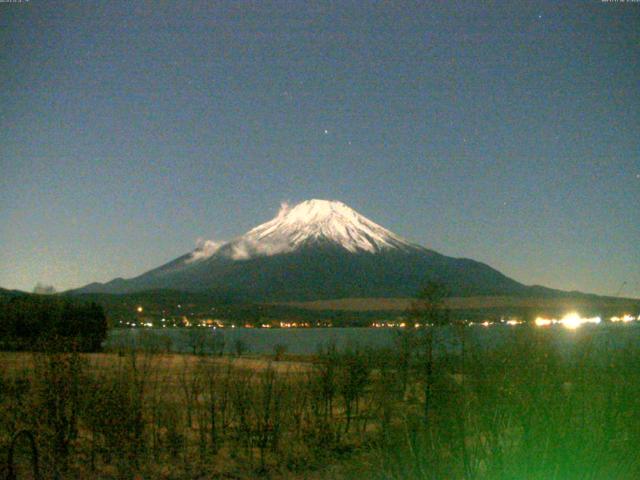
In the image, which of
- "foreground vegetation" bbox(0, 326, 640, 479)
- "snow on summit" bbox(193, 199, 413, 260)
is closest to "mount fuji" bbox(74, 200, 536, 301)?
"snow on summit" bbox(193, 199, 413, 260)

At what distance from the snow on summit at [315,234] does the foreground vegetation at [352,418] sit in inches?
5774

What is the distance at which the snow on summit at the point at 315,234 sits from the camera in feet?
539

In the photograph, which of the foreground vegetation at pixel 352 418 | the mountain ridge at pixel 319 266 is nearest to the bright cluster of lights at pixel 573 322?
the foreground vegetation at pixel 352 418

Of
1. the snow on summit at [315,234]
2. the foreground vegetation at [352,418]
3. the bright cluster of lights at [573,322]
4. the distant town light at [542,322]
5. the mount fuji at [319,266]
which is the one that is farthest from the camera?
the snow on summit at [315,234]

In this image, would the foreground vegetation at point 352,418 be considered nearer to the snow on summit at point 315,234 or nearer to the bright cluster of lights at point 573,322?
the bright cluster of lights at point 573,322

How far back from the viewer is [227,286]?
14062 cm

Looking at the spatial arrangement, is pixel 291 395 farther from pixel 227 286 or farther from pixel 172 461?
pixel 227 286

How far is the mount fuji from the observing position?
140 meters

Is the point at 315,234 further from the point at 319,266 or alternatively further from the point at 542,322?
the point at 542,322

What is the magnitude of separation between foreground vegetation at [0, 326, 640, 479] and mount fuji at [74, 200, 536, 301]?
11334 centimetres

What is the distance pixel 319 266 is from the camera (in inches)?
6033

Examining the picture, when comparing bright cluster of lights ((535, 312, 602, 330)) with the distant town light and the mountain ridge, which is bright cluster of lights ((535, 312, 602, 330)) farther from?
the mountain ridge

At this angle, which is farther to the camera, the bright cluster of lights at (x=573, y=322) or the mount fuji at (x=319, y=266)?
the mount fuji at (x=319, y=266)

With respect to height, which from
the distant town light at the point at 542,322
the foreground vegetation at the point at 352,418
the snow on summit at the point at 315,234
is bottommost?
the foreground vegetation at the point at 352,418
